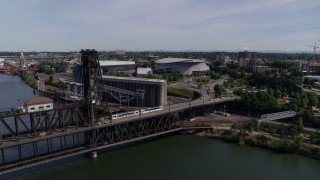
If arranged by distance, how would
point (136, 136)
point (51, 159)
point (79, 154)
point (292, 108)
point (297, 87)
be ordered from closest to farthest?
point (51, 159) < point (79, 154) < point (136, 136) < point (292, 108) < point (297, 87)

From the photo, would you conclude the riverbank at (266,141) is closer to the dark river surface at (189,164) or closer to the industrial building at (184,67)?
the dark river surface at (189,164)

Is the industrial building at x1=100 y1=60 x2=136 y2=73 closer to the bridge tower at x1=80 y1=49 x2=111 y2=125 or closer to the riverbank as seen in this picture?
the bridge tower at x1=80 y1=49 x2=111 y2=125

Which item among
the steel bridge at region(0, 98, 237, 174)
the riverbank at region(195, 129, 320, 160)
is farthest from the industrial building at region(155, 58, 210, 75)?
the riverbank at region(195, 129, 320, 160)

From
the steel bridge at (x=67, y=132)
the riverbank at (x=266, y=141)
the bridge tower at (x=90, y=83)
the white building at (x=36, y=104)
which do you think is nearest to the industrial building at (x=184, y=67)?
the steel bridge at (x=67, y=132)

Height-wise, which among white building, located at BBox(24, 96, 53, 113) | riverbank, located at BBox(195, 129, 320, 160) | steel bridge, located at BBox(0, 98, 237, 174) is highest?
white building, located at BBox(24, 96, 53, 113)

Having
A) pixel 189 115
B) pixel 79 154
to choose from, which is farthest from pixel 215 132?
pixel 79 154

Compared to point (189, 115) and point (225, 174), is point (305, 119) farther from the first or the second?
point (225, 174)
